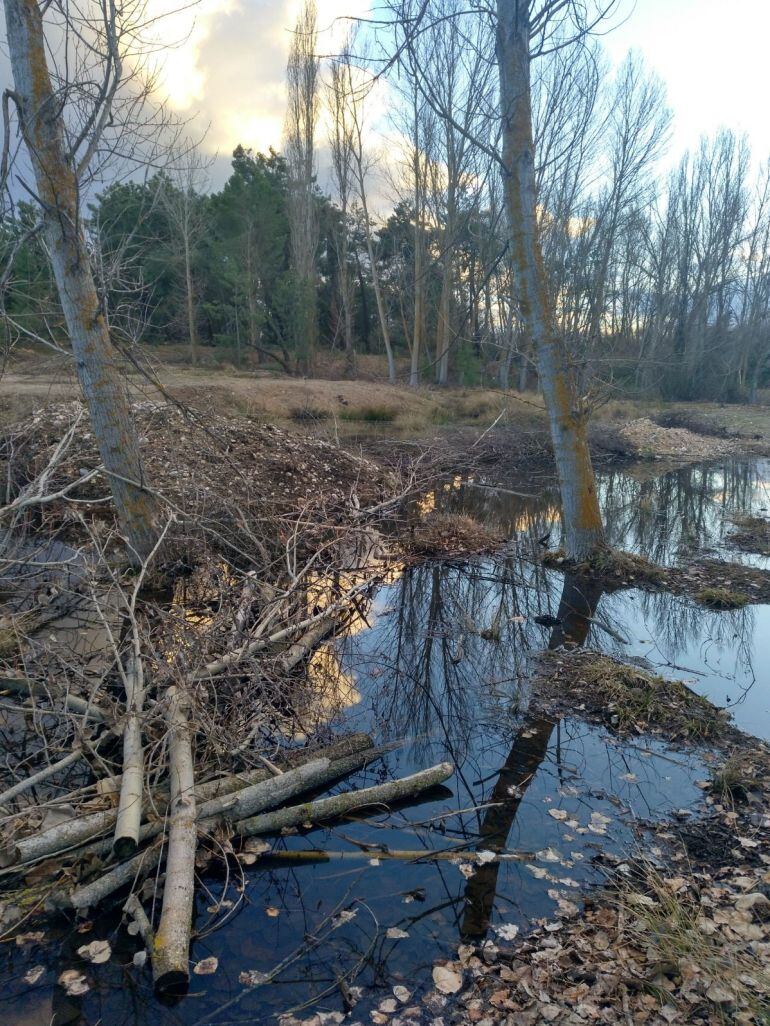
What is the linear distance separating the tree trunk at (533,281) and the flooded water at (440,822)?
1.29 metres

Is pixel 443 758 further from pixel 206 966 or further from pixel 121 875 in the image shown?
pixel 121 875

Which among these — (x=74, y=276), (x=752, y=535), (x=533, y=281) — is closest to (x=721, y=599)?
(x=752, y=535)

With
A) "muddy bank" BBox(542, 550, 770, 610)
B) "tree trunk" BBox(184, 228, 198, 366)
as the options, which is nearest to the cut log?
"muddy bank" BBox(542, 550, 770, 610)

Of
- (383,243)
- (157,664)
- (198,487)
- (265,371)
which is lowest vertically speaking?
(157,664)

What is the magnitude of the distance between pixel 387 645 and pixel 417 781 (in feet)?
9.18

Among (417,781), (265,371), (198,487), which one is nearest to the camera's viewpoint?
(417,781)

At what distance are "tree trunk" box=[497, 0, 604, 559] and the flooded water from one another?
1295 mm

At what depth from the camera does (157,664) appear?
4785 millimetres

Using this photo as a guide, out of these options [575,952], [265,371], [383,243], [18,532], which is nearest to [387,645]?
[575,952]

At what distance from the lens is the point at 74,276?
6.55m

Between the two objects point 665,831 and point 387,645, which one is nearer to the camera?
point 665,831

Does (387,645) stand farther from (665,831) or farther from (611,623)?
(665,831)

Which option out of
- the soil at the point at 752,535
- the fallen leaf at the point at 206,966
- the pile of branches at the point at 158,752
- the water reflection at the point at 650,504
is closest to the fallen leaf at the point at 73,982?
the pile of branches at the point at 158,752

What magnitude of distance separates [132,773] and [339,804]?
1.25 meters
